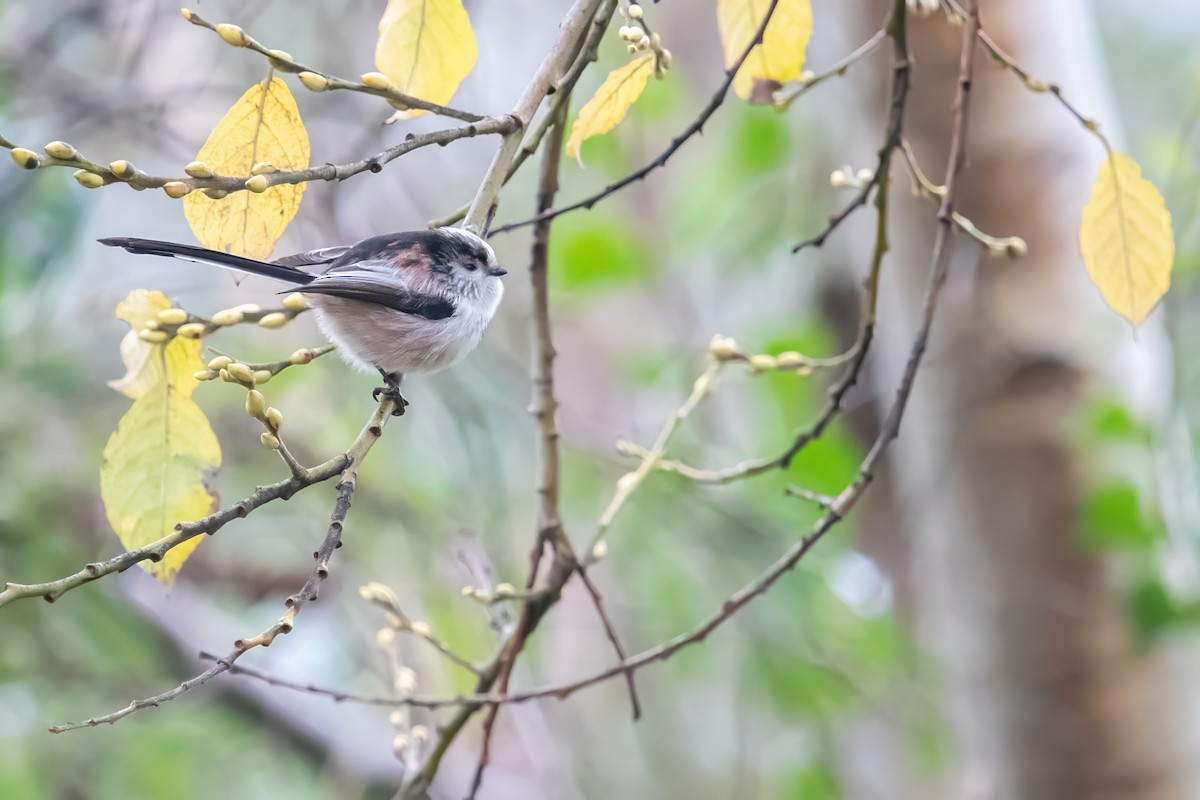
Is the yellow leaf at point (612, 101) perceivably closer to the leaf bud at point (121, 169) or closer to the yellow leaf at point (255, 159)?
the yellow leaf at point (255, 159)

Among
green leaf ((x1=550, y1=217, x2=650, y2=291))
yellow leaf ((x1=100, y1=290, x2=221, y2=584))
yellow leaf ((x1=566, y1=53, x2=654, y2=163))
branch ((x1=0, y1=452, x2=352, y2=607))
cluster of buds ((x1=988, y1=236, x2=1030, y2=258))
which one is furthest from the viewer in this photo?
green leaf ((x1=550, y1=217, x2=650, y2=291))

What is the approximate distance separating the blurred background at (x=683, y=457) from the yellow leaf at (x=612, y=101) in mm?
750

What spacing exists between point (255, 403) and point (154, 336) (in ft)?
0.33

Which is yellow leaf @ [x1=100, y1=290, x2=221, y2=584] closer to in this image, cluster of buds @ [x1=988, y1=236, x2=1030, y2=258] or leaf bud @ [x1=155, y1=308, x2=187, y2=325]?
leaf bud @ [x1=155, y1=308, x2=187, y2=325]

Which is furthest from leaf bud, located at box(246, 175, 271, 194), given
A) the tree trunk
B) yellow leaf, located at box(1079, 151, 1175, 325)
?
the tree trunk

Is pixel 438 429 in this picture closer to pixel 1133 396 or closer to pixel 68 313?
pixel 68 313

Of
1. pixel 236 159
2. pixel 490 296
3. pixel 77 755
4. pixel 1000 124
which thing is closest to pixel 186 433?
pixel 236 159

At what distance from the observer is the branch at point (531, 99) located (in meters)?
0.94

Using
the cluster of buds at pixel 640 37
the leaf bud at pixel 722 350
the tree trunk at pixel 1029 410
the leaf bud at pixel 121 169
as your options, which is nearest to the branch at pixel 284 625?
the leaf bud at pixel 121 169

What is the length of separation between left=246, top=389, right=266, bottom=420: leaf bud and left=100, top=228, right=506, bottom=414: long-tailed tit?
0.57m

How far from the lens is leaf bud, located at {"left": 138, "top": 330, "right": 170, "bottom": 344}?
0.79 meters

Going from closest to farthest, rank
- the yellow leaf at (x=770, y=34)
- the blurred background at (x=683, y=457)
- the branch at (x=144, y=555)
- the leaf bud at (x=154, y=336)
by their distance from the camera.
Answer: the branch at (x=144, y=555) < the leaf bud at (x=154, y=336) < the yellow leaf at (x=770, y=34) < the blurred background at (x=683, y=457)

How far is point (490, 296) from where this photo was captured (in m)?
1.64

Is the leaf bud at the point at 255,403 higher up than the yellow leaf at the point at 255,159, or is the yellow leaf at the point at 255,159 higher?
the yellow leaf at the point at 255,159
